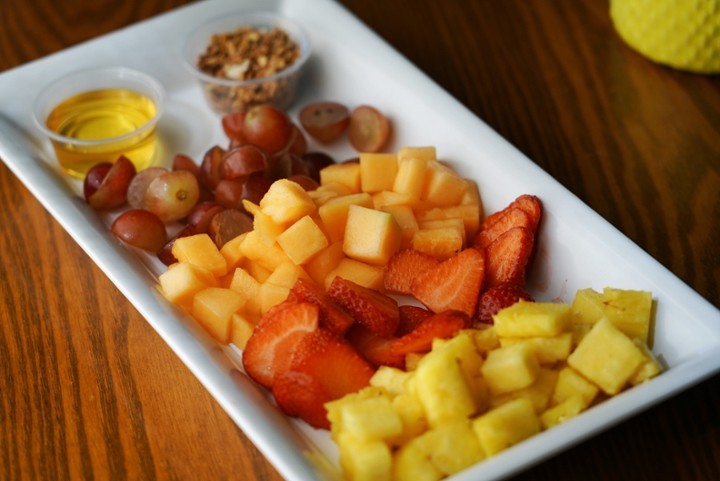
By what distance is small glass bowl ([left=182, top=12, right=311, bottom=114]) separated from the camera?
74.1 inches

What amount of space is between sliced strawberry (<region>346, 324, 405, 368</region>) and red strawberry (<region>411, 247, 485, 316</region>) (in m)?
0.10

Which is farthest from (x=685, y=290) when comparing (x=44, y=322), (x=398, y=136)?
(x=44, y=322)

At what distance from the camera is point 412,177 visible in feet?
5.12

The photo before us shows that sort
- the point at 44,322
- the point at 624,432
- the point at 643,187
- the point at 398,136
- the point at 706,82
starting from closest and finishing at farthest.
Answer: the point at 624,432 < the point at 44,322 < the point at 643,187 < the point at 398,136 < the point at 706,82

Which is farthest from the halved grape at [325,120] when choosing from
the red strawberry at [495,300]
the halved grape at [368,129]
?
the red strawberry at [495,300]

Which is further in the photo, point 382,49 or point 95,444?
point 382,49

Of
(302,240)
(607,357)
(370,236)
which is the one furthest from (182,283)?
(607,357)

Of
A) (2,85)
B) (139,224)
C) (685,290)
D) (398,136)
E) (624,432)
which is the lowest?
(2,85)

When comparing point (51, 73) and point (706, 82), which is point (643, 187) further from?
point (51, 73)

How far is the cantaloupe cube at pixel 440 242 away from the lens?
146cm

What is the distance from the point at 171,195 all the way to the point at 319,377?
21.7 inches

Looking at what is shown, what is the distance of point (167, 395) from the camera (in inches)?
52.8

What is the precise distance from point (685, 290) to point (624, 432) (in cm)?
21

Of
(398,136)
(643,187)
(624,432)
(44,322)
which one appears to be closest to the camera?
(624,432)
